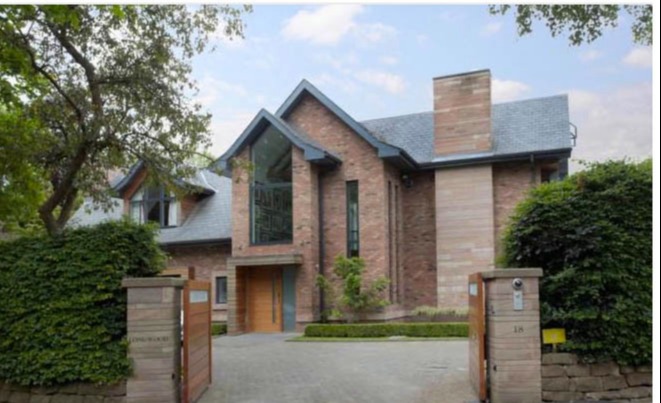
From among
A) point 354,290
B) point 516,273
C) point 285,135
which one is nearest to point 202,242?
point 285,135

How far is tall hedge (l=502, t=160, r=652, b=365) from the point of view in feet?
22.9

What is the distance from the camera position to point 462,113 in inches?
775

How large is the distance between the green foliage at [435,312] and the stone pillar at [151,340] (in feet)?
40.7

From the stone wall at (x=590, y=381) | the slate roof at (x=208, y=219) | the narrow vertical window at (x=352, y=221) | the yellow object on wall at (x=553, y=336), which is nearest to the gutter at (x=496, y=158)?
the narrow vertical window at (x=352, y=221)

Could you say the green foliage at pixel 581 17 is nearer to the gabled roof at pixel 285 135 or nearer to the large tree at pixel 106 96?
the large tree at pixel 106 96

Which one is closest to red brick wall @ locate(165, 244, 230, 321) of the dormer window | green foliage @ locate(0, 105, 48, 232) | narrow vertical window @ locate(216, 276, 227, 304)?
narrow vertical window @ locate(216, 276, 227, 304)

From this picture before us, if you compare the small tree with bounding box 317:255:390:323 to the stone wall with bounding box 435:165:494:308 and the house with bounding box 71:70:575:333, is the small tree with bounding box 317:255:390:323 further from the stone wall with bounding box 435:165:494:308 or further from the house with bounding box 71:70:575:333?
the stone wall with bounding box 435:165:494:308

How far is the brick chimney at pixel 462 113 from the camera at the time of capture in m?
19.3

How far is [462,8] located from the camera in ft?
25.7

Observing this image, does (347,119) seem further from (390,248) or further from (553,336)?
(553,336)

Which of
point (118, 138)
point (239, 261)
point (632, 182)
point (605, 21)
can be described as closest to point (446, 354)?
point (632, 182)

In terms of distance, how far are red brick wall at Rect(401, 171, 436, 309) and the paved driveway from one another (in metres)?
5.41

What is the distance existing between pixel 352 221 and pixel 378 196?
1.27m

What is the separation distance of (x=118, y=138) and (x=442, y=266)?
38.5 ft
